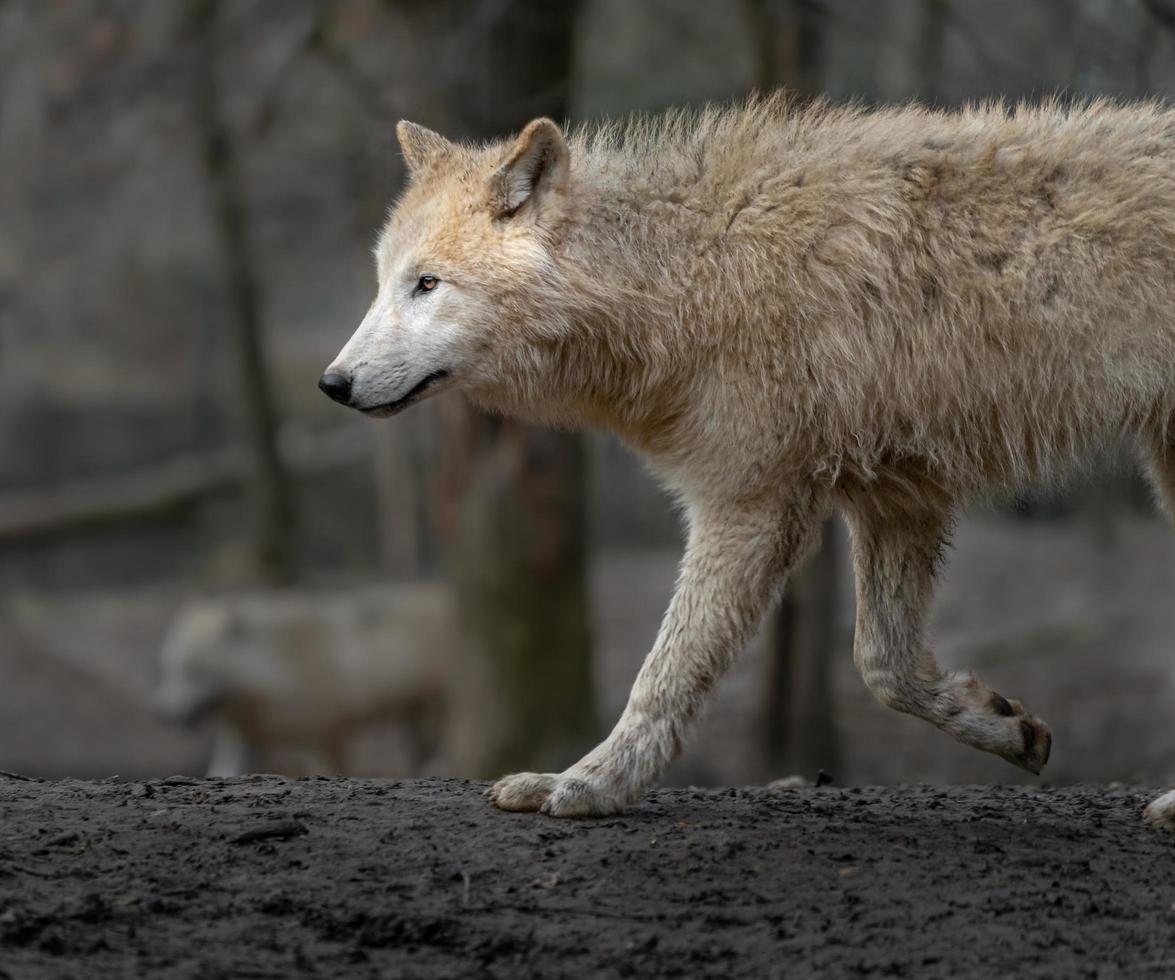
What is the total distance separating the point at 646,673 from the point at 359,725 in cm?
846

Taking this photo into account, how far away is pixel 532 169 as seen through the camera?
5.11 meters

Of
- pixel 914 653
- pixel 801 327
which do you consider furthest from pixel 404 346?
pixel 914 653

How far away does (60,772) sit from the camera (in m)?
13.6

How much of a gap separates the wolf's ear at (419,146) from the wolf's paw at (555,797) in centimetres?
220

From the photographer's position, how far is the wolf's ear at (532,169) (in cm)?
504

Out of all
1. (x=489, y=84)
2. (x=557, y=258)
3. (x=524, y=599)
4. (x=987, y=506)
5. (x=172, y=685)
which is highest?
(x=489, y=84)

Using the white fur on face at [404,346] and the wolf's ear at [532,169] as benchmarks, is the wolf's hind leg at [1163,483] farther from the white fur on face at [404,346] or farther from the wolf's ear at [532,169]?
the white fur on face at [404,346]

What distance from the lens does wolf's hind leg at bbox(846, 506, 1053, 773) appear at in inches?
209

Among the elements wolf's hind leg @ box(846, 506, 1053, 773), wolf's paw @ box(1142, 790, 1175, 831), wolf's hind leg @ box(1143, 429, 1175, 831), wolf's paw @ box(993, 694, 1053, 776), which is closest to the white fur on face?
wolf's hind leg @ box(846, 506, 1053, 773)

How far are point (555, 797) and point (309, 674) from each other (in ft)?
27.4

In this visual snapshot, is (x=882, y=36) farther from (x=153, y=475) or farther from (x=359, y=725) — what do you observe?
(x=153, y=475)

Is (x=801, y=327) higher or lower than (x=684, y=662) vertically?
higher

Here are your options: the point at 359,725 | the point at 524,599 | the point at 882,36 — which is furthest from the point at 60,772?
the point at 882,36

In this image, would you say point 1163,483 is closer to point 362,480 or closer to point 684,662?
point 684,662
